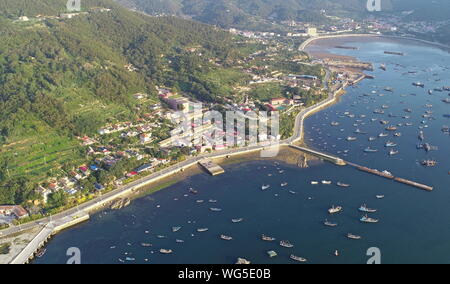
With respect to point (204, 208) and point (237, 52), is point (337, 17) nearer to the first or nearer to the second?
point (237, 52)

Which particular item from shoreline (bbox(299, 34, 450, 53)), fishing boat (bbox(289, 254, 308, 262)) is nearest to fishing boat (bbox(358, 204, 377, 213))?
fishing boat (bbox(289, 254, 308, 262))

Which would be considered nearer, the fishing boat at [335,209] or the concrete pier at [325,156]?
the fishing boat at [335,209]

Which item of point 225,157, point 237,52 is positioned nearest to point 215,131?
point 225,157

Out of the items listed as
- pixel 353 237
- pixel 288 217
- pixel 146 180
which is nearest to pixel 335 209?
pixel 353 237

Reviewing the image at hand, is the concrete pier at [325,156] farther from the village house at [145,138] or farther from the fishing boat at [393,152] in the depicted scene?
the village house at [145,138]

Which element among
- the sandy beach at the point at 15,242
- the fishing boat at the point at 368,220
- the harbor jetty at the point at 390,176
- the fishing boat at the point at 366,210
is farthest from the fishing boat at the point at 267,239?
the sandy beach at the point at 15,242

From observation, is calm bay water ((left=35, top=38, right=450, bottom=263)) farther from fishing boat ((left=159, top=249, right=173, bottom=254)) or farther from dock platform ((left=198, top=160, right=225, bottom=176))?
dock platform ((left=198, top=160, right=225, bottom=176))
